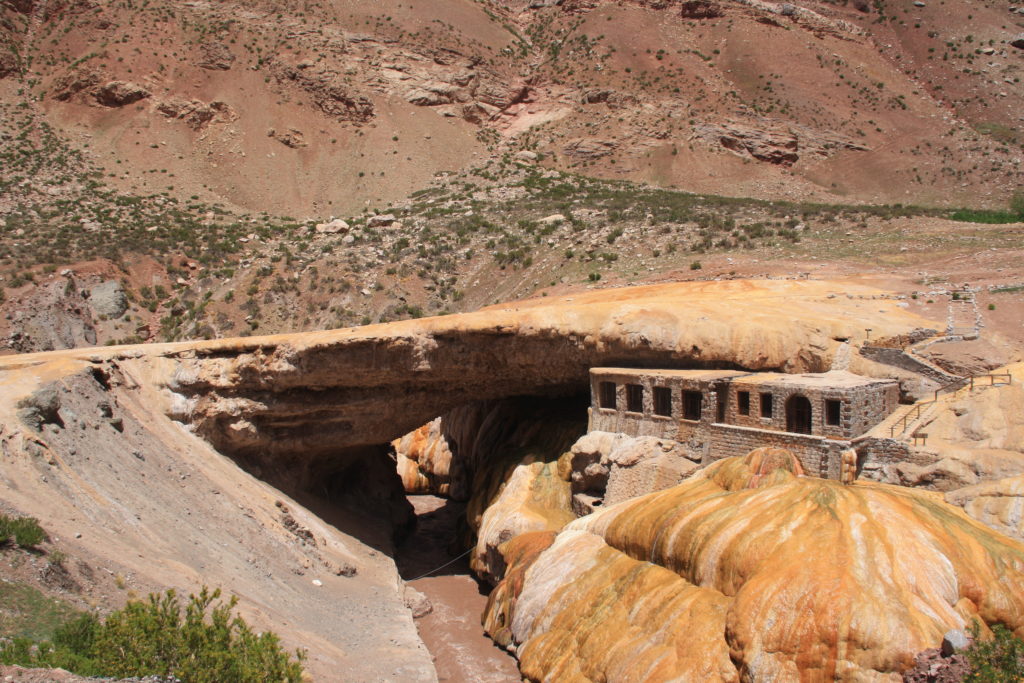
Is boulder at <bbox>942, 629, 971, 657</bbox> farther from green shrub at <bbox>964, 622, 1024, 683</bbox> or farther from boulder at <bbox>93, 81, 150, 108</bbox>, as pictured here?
boulder at <bbox>93, 81, 150, 108</bbox>

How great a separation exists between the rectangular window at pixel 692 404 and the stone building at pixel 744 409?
0.02 meters

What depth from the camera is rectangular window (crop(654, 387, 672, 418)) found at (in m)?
20.4

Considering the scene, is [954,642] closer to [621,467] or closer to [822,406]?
[822,406]

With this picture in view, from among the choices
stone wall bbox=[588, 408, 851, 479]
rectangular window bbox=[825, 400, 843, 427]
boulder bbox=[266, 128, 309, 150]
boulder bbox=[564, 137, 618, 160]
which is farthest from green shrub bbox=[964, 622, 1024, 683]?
boulder bbox=[266, 128, 309, 150]

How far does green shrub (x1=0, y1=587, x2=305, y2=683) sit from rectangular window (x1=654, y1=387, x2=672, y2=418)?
11742 millimetres

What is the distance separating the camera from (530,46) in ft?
258

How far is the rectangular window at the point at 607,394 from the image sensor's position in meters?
21.8

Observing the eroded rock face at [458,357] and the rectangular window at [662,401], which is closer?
the rectangular window at [662,401]

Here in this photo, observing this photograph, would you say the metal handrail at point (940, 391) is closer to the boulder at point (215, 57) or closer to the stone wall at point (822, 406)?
the stone wall at point (822, 406)

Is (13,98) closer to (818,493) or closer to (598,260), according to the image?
(598,260)

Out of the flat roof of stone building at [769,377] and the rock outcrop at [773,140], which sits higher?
the rock outcrop at [773,140]

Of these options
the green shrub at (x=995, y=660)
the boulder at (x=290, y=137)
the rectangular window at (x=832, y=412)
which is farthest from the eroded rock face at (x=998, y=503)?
the boulder at (x=290, y=137)

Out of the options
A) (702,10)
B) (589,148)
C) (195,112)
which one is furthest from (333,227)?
(702,10)

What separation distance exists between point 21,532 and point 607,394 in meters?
13.6
